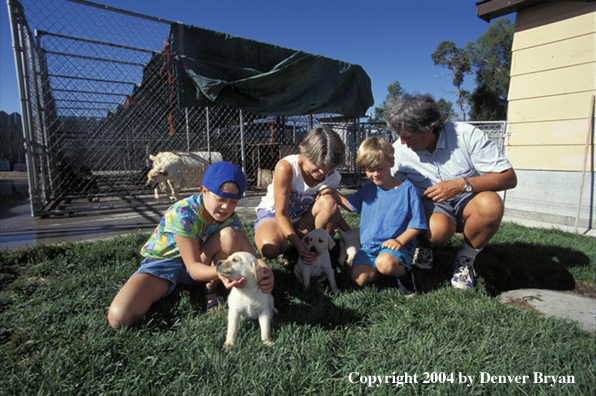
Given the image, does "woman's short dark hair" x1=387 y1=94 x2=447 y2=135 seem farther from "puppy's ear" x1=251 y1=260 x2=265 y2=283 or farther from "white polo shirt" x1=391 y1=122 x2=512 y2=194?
"puppy's ear" x1=251 y1=260 x2=265 y2=283

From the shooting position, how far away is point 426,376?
1603mm

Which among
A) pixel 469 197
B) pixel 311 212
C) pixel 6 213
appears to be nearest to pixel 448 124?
pixel 469 197

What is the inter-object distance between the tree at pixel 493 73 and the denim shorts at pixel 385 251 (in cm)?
3230

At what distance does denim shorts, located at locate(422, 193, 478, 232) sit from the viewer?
2.83m

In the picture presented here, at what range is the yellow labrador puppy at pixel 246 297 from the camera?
5.69 feet

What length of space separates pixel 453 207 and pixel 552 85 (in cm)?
435

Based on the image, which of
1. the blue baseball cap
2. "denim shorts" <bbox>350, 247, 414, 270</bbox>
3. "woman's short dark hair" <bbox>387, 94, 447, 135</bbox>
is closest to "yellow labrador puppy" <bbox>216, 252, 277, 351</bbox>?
the blue baseball cap

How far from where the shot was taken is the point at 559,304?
7.76 ft

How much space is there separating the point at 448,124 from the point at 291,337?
2.27 m

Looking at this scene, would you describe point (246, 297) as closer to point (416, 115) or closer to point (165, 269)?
point (165, 269)

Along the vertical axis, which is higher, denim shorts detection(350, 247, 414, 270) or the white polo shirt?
the white polo shirt

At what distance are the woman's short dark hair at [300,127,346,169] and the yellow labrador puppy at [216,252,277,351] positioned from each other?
1.14 meters

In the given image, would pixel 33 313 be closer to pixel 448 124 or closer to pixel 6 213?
pixel 448 124

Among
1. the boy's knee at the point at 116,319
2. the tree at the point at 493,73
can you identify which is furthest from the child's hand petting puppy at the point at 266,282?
the tree at the point at 493,73
